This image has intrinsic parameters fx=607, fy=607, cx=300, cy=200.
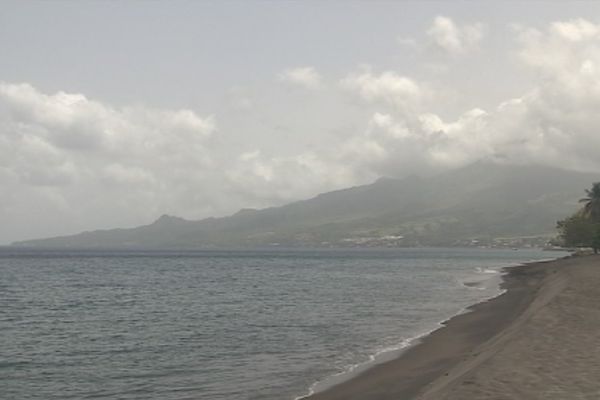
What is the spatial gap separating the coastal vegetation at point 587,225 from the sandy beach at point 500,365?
11250cm

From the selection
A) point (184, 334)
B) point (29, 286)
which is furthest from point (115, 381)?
point (29, 286)

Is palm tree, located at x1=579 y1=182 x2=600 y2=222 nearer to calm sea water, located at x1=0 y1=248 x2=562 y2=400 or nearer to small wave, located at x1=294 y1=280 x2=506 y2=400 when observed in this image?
calm sea water, located at x1=0 y1=248 x2=562 y2=400

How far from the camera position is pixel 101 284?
8756 cm

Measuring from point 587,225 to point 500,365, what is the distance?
14749 centimetres

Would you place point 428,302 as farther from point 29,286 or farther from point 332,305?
point 29,286

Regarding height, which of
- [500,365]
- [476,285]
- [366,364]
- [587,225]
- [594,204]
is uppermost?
[594,204]

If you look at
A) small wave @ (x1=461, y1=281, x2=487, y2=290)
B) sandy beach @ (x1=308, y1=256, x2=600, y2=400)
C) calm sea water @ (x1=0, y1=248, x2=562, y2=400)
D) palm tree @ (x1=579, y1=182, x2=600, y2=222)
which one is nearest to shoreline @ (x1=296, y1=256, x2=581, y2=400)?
sandy beach @ (x1=308, y1=256, x2=600, y2=400)

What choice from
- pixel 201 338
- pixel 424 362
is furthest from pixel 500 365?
pixel 201 338

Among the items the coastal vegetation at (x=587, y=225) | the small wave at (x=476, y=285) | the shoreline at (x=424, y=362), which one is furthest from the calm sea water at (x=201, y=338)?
the coastal vegetation at (x=587, y=225)

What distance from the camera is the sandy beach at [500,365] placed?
1767 cm

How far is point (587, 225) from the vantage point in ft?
503

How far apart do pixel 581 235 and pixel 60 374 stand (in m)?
151

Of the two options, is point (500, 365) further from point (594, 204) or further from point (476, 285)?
point (594, 204)

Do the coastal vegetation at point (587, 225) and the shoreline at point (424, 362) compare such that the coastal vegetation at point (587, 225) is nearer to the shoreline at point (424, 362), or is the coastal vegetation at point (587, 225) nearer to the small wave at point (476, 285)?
the small wave at point (476, 285)
